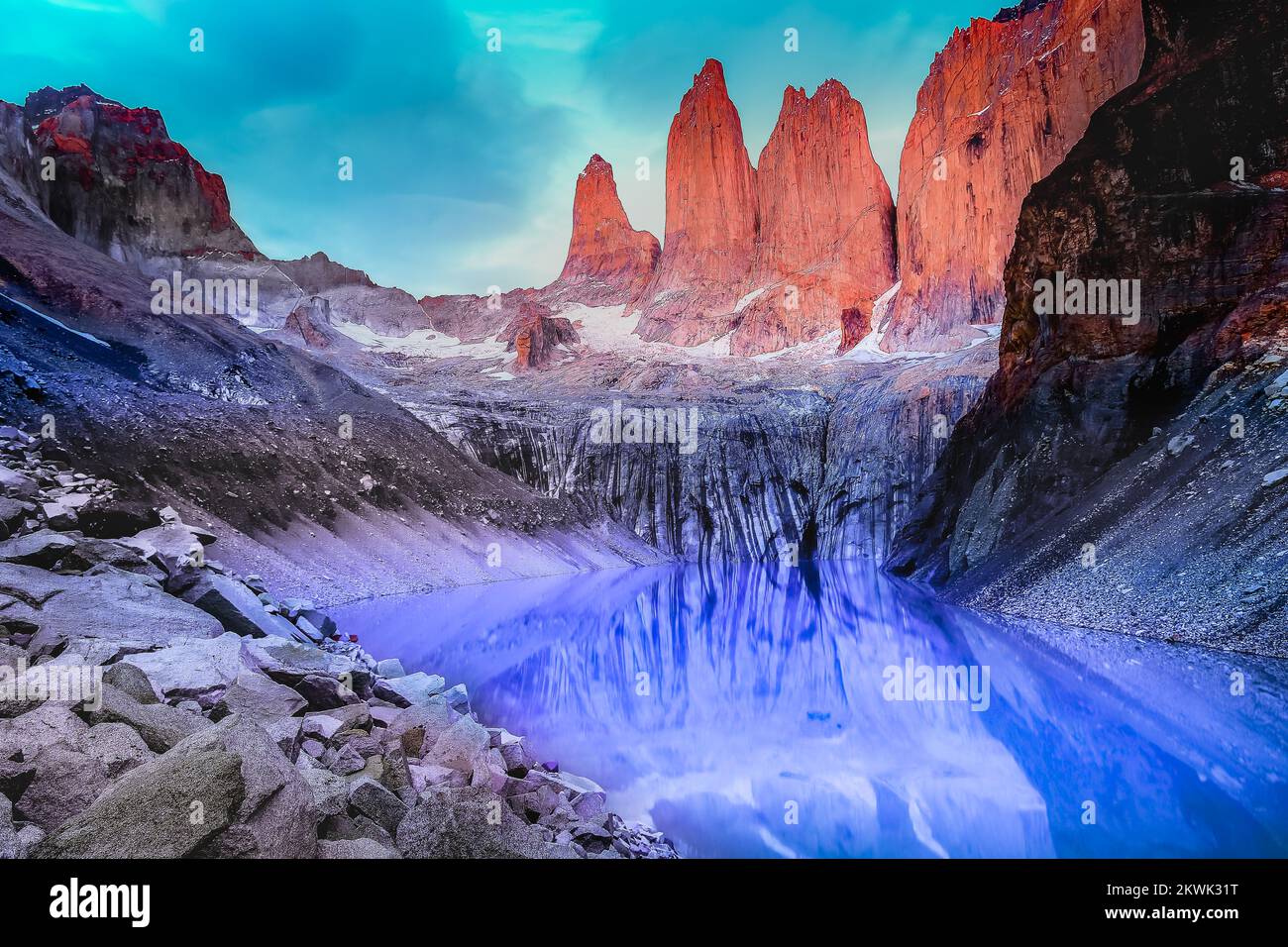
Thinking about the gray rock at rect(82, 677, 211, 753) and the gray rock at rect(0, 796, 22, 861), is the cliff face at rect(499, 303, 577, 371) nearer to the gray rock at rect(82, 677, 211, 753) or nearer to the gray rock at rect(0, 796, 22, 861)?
the gray rock at rect(82, 677, 211, 753)

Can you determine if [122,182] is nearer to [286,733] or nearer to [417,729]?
[417,729]

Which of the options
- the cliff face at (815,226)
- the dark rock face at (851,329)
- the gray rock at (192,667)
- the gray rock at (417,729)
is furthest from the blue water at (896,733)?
the cliff face at (815,226)

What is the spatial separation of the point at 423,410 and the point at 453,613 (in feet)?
87.8

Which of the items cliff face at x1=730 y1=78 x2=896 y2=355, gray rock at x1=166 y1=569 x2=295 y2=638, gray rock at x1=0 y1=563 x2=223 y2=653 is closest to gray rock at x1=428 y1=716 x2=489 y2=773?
gray rock at x1=0 y1=563 x2=223 y2=653

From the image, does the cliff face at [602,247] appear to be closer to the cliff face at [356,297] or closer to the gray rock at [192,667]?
the cliff face at [356,297]

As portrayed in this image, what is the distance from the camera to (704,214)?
88.1 metres

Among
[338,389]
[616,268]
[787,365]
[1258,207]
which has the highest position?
[616,268]

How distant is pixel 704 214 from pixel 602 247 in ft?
67.2

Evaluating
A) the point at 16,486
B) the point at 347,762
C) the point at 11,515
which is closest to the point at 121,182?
the point at 16,486

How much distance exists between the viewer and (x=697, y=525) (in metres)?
44.2

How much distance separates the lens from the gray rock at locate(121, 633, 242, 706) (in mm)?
4738

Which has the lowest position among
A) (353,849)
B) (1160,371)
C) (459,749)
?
(459,749)
